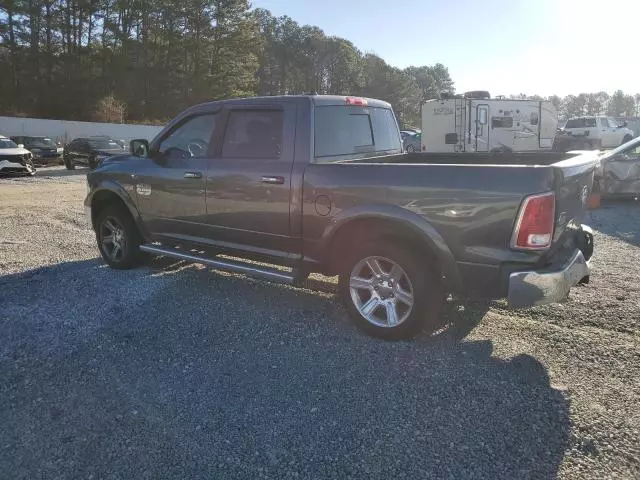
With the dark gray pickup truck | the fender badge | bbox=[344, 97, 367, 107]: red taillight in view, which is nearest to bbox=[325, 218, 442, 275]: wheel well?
the dark gray pickup truck

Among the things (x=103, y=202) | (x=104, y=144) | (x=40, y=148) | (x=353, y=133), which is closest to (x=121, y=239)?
(x=103, y=202)

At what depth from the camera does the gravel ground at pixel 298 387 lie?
2748 millimetres

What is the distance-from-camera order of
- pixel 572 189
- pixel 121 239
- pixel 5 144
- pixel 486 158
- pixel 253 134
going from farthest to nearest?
1. pixel 5 144
2. pixel 121 239
3. pixel 486 158
4. pixel 253 134
5. pixel 572 189

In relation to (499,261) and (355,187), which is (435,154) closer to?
(355,187)

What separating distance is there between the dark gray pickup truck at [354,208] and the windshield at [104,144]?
64.3 feet

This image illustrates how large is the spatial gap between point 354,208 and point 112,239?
3.61m

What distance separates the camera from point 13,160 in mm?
19922

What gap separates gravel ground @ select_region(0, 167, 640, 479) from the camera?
9.02 ft

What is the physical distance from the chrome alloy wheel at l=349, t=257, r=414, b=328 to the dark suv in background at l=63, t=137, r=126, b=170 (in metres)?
21.6

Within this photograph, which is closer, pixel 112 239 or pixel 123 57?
pixel 112 239

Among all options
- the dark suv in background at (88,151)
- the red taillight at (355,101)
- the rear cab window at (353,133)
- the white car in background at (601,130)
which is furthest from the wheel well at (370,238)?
the white car in background at (601,130)

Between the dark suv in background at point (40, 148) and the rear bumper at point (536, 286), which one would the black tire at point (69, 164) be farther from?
the rear bumper at point (536, 286)

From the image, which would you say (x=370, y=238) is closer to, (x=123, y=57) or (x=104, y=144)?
(x=104, y=144)

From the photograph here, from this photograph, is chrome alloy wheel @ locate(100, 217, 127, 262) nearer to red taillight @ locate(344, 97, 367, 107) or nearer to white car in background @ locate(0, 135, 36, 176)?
red taillight @ locate(344, 97, 367, 107)
